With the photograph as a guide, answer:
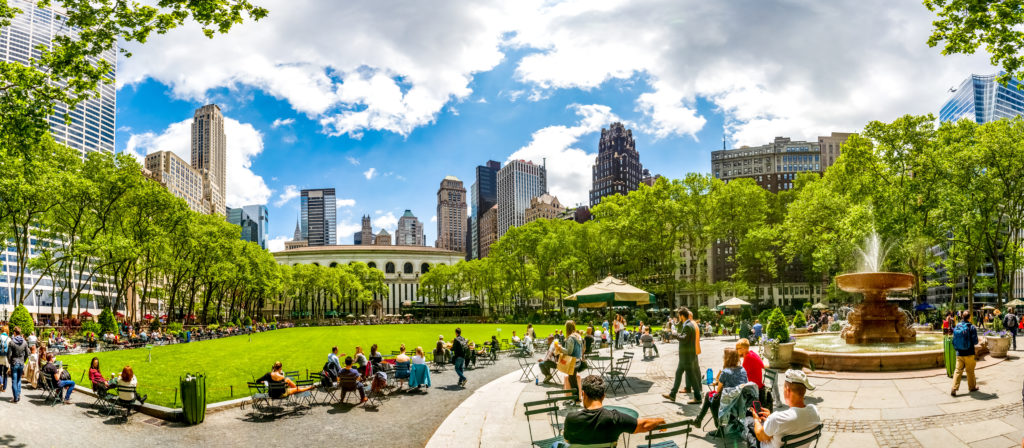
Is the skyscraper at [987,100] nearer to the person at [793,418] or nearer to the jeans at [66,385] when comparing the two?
the person at [793,418]

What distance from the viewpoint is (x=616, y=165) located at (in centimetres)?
17200

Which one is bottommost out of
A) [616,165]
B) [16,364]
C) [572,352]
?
[16,364]

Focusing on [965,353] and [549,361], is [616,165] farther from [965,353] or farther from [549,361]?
[965,353]

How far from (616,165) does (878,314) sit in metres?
157

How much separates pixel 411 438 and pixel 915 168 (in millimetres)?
37484

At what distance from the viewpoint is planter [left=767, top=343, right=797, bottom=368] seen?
14211 mm

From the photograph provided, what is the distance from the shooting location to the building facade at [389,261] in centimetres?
13075

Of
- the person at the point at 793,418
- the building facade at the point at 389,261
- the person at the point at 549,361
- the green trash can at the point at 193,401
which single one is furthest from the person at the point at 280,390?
the building facade at the point at 389,261

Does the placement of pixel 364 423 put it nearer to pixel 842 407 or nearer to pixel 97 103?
pixel 842 407

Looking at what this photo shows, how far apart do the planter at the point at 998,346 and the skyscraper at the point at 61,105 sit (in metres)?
158

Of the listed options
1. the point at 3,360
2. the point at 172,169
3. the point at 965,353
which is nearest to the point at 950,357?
the point at 965,353

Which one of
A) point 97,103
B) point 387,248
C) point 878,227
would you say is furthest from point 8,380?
point 97,103

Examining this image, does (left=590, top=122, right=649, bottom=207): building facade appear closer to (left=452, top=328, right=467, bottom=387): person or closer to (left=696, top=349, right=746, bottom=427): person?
(left=452, top=328, right=467, bottom=387): person

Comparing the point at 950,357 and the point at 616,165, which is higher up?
the point at 616,165
